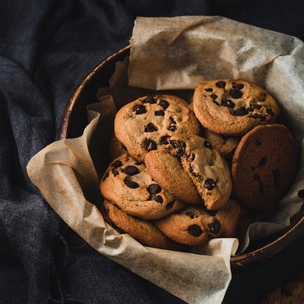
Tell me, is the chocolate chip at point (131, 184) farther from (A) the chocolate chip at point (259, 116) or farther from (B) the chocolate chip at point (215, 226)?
(A) the chocolate chip at point (259, 116)

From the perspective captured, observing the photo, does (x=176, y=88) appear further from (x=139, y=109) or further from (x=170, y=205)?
(x=170, y=205)

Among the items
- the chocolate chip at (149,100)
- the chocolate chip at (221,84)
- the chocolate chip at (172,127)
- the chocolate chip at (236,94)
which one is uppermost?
the chocolate chip at (221,84)

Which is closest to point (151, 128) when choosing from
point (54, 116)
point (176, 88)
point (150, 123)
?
point (150, 123)

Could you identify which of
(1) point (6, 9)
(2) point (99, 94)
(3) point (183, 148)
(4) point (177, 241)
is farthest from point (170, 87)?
(1) point (6, 9)

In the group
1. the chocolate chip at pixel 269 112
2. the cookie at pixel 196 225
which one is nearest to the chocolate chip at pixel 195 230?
the cookie at pixel 196 225

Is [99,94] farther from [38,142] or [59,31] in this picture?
[59,31]
